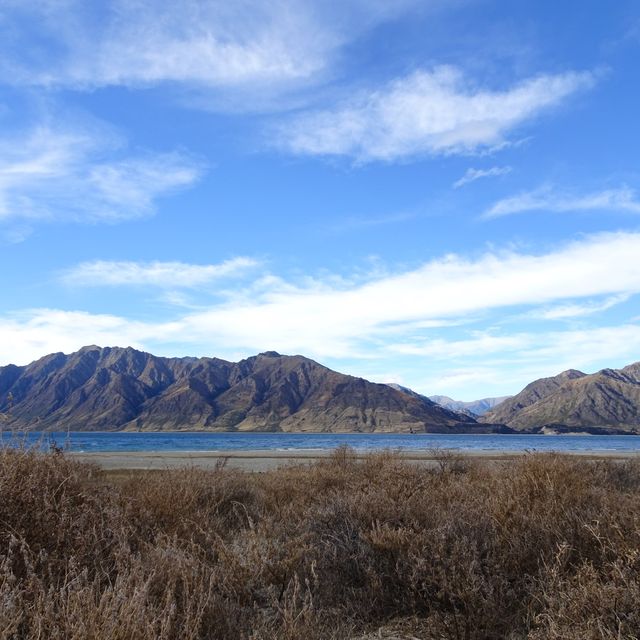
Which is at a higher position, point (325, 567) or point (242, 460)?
point (325, 567)

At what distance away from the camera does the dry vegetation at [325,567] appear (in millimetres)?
3959

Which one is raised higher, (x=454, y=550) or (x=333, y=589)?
(x=454, y=550)

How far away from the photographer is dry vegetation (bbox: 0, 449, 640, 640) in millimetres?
3959

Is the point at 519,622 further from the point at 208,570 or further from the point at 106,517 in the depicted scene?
the point at 106,517

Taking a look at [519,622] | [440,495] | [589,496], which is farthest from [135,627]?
[589,496]

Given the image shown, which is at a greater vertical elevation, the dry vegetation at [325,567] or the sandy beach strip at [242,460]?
the dry vegetation at [325,567]

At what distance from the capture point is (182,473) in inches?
424

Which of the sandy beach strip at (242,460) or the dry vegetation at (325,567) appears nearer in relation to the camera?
the dry vegetation at (325,567)

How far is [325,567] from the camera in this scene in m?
6.32

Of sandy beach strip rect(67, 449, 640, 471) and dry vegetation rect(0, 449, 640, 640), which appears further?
sandy beach strip rect(67, 449, 640, 471)

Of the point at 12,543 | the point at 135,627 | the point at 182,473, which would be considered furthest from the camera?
the point at 182,473

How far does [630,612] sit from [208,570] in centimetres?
361

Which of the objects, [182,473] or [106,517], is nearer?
[106,517]

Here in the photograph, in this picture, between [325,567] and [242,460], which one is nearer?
[325,567]
